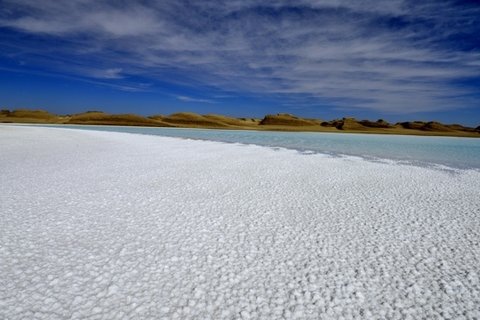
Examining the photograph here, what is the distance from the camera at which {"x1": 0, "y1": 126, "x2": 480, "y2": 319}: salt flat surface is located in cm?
306

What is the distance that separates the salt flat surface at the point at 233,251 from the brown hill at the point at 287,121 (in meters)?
107

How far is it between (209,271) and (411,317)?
88.2 inches

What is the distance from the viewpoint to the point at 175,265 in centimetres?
382

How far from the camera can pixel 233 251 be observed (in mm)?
4266

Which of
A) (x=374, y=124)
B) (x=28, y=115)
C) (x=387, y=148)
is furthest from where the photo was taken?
(x=28, y=115)

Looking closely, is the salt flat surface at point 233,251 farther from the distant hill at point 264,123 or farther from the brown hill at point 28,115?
the brown hill at point 28,115

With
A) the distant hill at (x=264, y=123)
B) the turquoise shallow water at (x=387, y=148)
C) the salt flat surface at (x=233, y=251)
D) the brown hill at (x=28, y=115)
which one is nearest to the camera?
the salt flat surface at (x=233, y=251)

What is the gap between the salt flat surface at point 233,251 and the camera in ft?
10.0


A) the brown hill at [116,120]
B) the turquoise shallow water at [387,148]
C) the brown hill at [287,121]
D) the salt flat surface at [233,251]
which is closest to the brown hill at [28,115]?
the brown hill at [116,120]

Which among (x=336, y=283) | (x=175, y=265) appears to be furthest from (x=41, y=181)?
(x=336, y=283)

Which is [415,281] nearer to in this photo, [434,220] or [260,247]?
[260,247]

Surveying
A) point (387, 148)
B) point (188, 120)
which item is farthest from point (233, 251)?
point (188, 120)

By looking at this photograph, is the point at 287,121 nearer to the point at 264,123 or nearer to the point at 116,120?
the point at 264,123

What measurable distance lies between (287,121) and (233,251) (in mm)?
113539
